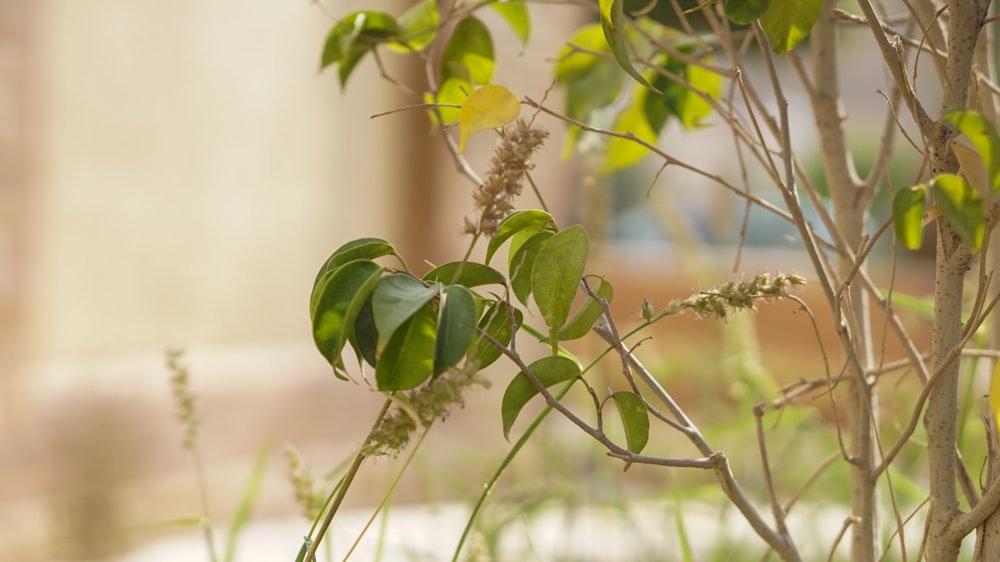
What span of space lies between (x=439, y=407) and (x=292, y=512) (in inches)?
98.2

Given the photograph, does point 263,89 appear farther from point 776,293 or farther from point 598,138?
point 776,293

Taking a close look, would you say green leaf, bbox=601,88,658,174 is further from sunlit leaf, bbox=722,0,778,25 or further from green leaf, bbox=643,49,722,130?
sunlit leaf, bbox=722,0,778,25

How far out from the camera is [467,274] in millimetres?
477

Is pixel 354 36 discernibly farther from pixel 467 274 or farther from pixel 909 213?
pixel 909 213

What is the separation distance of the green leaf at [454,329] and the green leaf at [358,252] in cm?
6

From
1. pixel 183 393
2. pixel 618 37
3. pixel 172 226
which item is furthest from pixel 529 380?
pixel 172 226

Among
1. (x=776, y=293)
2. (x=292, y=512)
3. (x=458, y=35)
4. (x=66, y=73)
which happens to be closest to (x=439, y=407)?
(x=776, y=293)

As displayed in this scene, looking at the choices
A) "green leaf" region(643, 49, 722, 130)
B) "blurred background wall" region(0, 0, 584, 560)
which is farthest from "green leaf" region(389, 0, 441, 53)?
"blurred background wall" region(0, 0, 584, 560)

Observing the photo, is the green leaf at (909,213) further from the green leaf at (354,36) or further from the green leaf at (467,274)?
the green leaf at (354,36)

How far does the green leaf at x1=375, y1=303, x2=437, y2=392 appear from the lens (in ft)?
1.34

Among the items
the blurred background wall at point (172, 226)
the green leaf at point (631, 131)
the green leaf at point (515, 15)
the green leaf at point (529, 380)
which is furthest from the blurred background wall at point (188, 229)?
the green leaf at point (529, 380)

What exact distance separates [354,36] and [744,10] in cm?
32

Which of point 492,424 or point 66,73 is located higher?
Result: point 66,73

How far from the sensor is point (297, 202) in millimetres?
2963
